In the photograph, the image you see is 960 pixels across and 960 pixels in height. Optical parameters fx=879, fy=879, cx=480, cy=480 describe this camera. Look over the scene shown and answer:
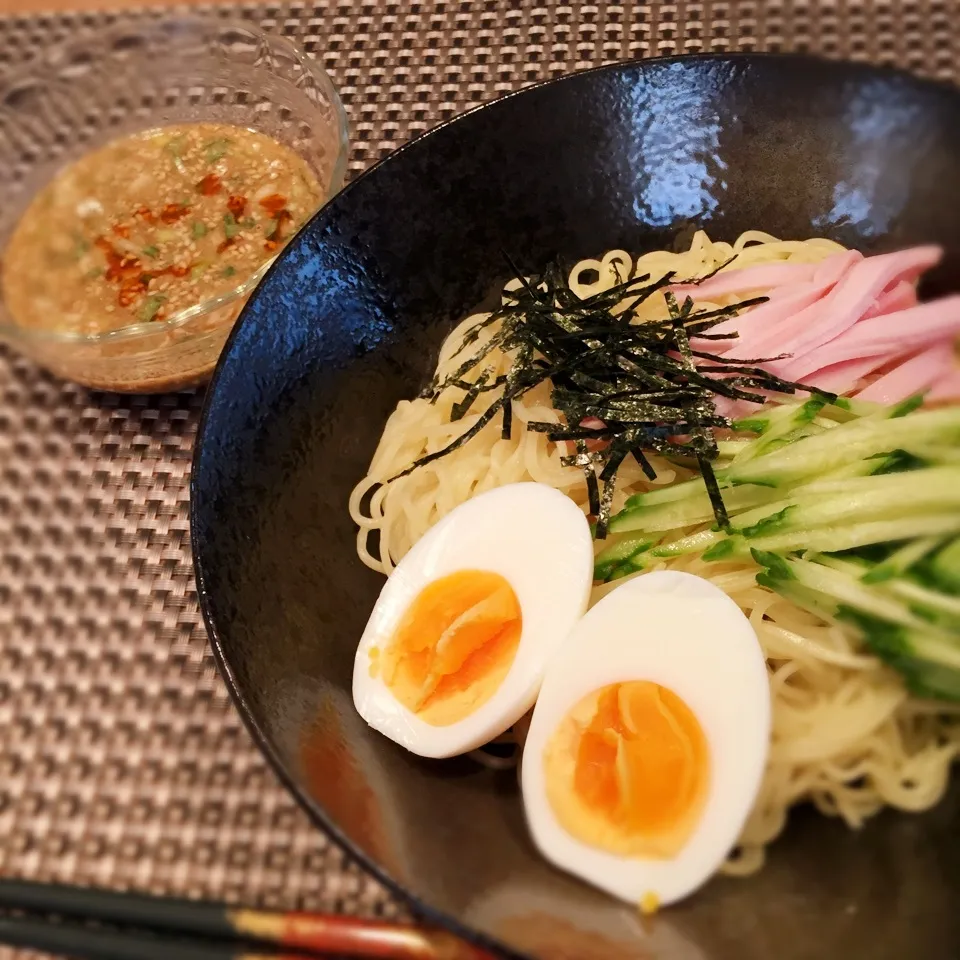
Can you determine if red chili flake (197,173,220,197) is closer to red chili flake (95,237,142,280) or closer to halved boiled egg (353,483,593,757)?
red chili flake (95,237,142,280)

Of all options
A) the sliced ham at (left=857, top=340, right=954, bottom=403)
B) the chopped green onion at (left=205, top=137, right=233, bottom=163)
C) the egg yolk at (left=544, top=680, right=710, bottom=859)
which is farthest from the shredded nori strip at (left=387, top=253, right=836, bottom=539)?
the chopped green onion at (left=205, top=137, right=233, bottom=163)

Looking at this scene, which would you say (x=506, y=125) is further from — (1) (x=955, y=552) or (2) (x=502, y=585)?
(1) (x=955, y=552)

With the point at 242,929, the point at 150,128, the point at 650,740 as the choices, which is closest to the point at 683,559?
the point at 650,740

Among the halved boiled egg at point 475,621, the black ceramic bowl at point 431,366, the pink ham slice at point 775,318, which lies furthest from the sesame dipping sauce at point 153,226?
the pink ham slice at point 775,318

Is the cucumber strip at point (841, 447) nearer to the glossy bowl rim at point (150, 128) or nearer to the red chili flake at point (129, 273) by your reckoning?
the glossy bowl rim at point (150, 128)

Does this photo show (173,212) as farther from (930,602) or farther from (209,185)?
(930,602)

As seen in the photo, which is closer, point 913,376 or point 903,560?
point 903,560

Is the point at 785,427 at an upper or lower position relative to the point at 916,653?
upper
